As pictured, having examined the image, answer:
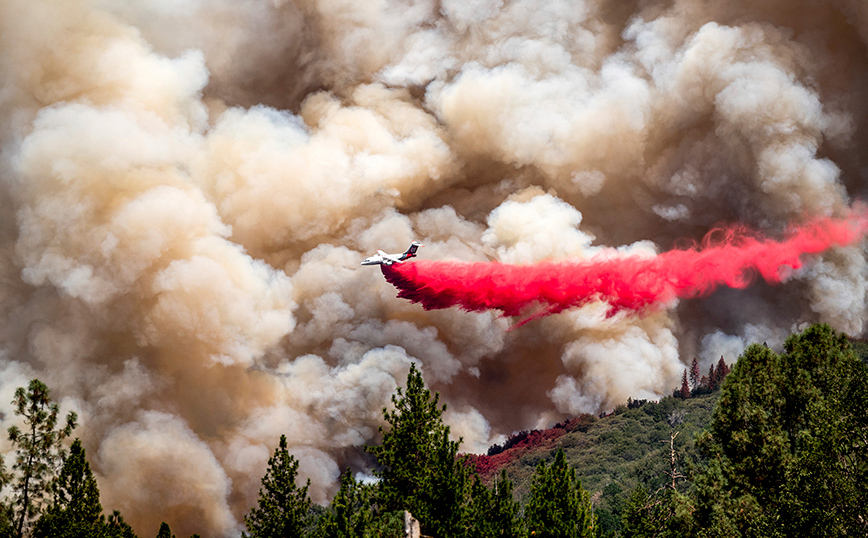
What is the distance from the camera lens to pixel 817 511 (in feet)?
174

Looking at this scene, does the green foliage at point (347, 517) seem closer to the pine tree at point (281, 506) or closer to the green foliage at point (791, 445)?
the pine tree at point (281, 506)

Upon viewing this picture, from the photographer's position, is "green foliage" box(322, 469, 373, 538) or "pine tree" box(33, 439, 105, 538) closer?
"green foliage" box(322, 469, 373, 538)

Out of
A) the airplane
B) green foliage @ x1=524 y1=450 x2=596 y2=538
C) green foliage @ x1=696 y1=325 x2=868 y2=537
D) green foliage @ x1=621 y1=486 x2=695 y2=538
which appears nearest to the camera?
green foliage @ x1=696 y1=325 x2=868 y2=537

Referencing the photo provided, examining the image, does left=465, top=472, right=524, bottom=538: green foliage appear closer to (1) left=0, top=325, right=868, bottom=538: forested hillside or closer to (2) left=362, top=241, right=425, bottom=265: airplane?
→ (1) left=0, top=325, right=868, bottom=538: forested hillside

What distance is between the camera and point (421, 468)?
193 feet

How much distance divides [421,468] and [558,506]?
38.3ft

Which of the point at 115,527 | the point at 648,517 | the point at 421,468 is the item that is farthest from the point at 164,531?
the point at 648,517

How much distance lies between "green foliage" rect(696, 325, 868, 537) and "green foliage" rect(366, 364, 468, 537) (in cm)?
2361

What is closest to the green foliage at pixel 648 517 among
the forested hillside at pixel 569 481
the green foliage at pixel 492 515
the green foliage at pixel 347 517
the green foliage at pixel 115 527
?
the forested hillside at pixel 569 481

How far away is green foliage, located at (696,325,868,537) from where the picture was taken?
53.2m

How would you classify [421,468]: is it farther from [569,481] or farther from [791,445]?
[791,445]

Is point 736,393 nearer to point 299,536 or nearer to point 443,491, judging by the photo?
point 443,491

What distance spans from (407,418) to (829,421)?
3422cm

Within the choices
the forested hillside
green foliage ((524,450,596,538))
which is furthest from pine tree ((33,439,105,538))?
green foliage ((524,450,596,538))
